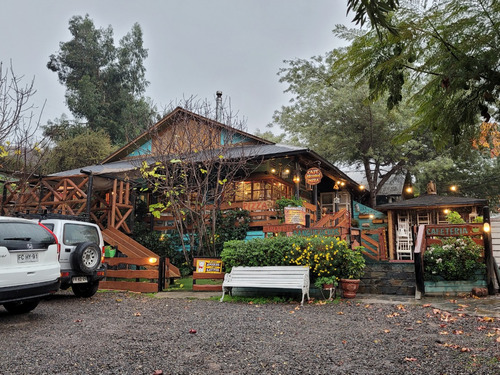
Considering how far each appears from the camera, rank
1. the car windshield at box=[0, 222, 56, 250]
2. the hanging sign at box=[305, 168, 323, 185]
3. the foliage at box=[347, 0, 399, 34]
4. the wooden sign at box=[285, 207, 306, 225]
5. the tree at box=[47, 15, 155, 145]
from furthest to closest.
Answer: the tree at box=[47, 15, 155, 145] < the hanging sign at box=[305, 168, 323, 185] < the wooden sign at box=[285, 207, 306, 225] < the car windshield at box=[0, 222, 56, 250] < the foliage at box=[347, 0, 399, 34]

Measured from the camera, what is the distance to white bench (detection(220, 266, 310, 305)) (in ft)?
26.6

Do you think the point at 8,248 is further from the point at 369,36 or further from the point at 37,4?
the point at 37,4

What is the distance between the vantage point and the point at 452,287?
848cm

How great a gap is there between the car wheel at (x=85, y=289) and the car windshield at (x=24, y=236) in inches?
105

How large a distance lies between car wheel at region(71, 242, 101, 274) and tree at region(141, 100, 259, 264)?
360 cm

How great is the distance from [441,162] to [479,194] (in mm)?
10838

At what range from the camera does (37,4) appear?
52750 mm

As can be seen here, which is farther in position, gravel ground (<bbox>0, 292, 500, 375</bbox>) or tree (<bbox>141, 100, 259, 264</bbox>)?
tree (<bbox>141, 100, 259, 264</bbox>)

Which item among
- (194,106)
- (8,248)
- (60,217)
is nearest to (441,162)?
(194,106)

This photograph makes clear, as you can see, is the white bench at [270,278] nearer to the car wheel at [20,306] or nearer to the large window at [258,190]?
the car wheel at [20,306]

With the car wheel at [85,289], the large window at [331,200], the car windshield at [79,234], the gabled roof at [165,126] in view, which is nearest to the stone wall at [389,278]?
the car wheel at [85,289]

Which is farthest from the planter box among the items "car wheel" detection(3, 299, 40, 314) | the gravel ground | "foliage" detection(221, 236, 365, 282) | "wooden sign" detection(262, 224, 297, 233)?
"car wheel" detection(3, 299, 40, 314)

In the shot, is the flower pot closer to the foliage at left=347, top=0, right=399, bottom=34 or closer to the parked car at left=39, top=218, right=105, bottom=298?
the parked car at left=39, top=218, right=105, bottom=298

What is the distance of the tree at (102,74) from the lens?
110ft
